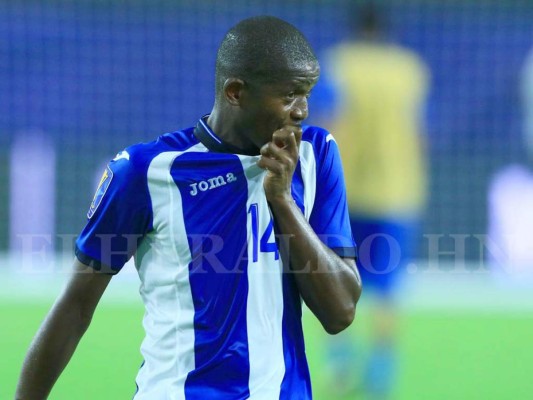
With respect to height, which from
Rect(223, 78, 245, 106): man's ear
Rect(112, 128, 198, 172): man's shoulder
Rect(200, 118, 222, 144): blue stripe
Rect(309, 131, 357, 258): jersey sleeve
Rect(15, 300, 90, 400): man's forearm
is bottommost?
Rect(15, 300, 90, 400): man's forearm

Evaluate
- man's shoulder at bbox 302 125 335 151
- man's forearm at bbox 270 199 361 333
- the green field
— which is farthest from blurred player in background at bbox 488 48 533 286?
man's forearm at bbox 270 199 361 333

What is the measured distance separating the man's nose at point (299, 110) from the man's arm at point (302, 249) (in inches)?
2.0

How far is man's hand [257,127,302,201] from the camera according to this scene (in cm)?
256

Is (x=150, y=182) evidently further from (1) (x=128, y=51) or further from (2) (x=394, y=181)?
(1) (x=128, y=51)

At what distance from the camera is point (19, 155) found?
12.1 meters

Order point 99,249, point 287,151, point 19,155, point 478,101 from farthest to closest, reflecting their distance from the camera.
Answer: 1. point 478,101
2. point 19,155
3. point 99,249
4. point 287,151

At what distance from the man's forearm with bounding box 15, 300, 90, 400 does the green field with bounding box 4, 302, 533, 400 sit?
309 centimetres

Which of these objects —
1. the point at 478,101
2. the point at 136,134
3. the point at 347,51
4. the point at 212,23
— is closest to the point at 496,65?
the point at 478,101

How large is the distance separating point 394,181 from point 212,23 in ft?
23.3

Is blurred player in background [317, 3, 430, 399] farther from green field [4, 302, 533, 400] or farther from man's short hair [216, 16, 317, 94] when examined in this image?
man's short hair [216, 16, 317, 94]

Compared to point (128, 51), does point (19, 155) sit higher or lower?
lower

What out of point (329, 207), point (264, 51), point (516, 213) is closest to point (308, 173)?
point (329, 207)

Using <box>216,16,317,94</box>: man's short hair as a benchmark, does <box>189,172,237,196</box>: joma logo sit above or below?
below

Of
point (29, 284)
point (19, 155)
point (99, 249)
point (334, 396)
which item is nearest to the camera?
point (99, 249)
